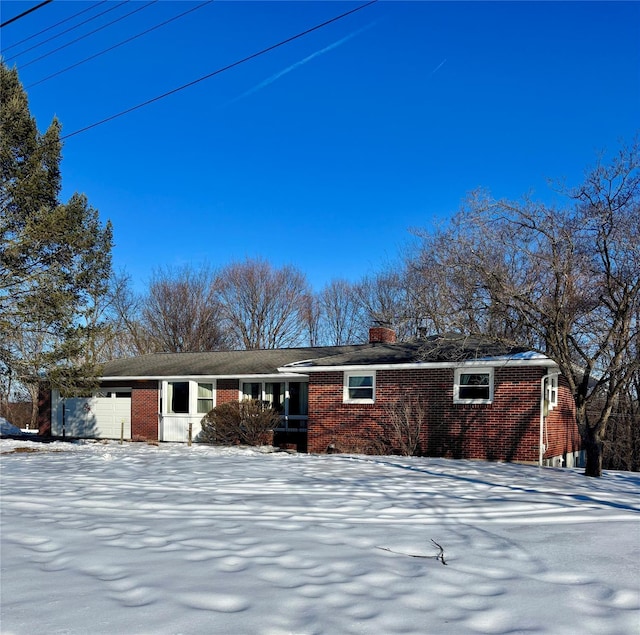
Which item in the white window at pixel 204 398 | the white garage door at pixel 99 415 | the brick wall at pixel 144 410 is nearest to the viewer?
the white window at pixel 204 398

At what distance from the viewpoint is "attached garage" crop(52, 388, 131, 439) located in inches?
915

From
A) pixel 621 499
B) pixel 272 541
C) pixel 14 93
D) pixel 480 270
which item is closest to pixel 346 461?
pixel 480 270

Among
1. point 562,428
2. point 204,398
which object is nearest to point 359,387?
point 562,428

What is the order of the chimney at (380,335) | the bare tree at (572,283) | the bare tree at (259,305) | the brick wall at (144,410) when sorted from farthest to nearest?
the bare tree at (259,305), the brick wall at (144,410), the chimney at (380,335), the bare tree at (572,283)

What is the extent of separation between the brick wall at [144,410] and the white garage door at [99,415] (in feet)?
1.00

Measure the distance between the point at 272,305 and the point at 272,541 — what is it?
125 ft

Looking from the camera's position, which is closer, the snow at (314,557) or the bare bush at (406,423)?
the snow at (314,557)

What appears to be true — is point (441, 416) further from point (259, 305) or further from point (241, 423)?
point (259, 305)

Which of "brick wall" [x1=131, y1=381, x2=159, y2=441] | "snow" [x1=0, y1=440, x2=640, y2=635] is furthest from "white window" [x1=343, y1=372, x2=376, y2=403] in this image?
"brick wall" [x1=131, y1=381, x2=159, y2=441]

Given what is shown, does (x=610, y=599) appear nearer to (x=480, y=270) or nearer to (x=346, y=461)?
(x=480, y=270)

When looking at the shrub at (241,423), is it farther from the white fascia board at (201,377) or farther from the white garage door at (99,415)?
the white garage door at (99,415)

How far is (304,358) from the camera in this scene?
74.3 feet

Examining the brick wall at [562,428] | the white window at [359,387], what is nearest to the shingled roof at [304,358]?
the white window at [359,387]

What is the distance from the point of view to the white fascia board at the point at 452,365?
1510cm
